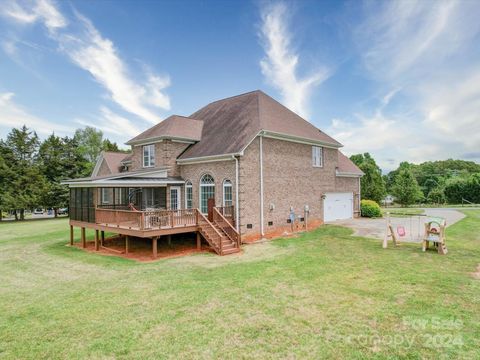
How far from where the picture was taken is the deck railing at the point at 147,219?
12.5 meters

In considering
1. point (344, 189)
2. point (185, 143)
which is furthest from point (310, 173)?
point (185, 143)

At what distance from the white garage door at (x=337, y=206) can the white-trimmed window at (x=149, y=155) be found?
12489 millimetres

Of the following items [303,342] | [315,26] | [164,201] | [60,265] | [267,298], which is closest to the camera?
[303,342]

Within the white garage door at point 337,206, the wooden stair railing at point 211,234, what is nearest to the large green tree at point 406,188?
the white garage door at point 337,206

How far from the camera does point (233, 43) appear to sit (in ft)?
72.1

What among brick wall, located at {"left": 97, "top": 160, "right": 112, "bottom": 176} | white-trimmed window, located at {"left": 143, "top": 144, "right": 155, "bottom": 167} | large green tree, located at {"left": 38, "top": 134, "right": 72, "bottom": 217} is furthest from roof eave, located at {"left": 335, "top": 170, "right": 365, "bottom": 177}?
large green tree, located at {"left": 38, "top": 134, "right": 72, "bottom": 217}

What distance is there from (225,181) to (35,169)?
3610cm

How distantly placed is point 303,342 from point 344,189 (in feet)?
62.9

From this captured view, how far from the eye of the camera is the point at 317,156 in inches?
794

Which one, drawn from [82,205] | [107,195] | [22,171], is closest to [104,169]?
[107,195]

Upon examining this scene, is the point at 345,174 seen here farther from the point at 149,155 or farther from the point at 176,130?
the point at 149,155

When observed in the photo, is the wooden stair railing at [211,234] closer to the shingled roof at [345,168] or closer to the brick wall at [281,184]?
the brick wall at [281,184]

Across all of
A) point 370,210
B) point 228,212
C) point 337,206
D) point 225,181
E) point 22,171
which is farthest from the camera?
point 22,171

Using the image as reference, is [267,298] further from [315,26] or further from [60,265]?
[315,26]
